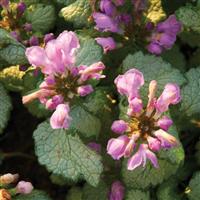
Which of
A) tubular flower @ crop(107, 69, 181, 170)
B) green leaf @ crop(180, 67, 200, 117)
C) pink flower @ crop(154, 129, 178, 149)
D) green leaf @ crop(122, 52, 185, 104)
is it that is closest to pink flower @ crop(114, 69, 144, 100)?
tubular flower @ crop(107, 69, 181, 170)

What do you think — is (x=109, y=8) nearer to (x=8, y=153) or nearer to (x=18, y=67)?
(x=18, y=67)

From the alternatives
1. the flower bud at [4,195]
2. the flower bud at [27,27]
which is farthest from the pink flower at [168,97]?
the flower bud at [27,27]

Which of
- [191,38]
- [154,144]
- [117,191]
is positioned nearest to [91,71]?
[154,144]

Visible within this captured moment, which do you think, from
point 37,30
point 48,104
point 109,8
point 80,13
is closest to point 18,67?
point 37,30

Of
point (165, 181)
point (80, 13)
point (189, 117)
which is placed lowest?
point (165, 181)

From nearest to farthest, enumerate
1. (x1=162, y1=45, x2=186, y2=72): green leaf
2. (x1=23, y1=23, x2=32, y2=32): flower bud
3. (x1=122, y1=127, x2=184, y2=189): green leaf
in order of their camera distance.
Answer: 1. (x1=122, y1=127, x2=184, y2=189): green leaf
2. (x1=23, y1=23, x2=32, y2=32): flower bud
3. (x1=162, y1=45, x2=186, y2=72): green leaf

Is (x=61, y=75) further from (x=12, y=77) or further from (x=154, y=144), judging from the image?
(x=12, y=77)

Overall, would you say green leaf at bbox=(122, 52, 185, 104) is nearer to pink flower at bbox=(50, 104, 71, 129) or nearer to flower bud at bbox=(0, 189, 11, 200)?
pink flower at bbox=(50, 104, 71, 129)
